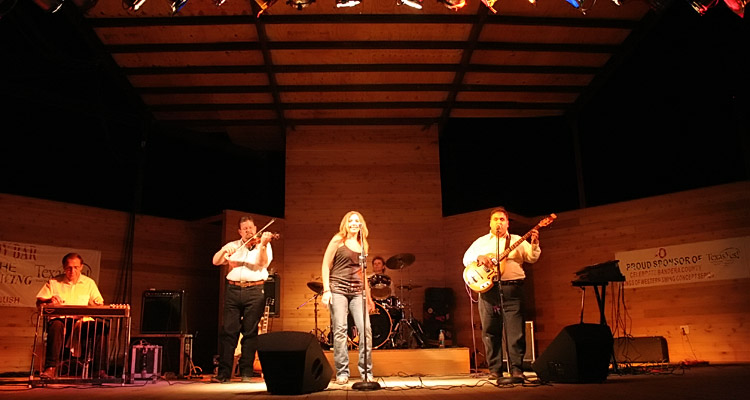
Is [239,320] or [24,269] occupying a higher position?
[24,269]

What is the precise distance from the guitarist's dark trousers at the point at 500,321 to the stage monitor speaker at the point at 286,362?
2.02m

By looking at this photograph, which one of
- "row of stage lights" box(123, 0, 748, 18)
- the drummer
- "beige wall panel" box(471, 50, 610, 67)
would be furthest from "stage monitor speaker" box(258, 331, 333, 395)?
"beige wall panel" box(471, 50, 610, 67)

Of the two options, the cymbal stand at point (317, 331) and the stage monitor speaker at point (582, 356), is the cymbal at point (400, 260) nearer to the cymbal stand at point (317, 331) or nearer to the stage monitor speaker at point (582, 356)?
the cymbal stand at point (317, 331)

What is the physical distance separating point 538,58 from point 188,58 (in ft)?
19.7

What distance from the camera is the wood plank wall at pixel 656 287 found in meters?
9.23

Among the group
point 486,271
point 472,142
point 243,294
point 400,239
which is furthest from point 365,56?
point 486,271

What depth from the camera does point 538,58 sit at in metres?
10.3

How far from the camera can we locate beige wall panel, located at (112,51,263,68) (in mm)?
9953

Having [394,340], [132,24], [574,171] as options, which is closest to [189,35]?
[132,24]

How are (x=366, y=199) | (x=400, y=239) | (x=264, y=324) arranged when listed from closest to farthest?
(x=264, y=324) → (x=400, y=239) → (x=366, y=199)

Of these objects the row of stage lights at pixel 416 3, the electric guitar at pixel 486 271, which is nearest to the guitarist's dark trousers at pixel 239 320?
the electric guitar at pixel 486 271

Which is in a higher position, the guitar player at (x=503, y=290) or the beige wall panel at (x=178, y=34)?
the beige wall panel at (x=178, y=34)

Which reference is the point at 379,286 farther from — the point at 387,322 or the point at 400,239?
the point at 400,239

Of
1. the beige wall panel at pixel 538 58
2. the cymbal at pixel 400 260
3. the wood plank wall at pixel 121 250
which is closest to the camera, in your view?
the wood plank wall at pixel 121 250
